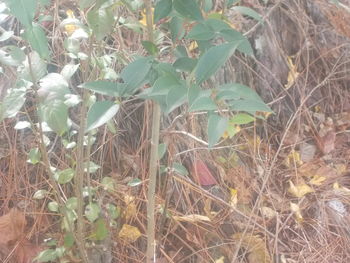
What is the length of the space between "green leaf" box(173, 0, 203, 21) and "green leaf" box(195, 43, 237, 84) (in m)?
0.07

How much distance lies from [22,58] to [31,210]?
532 mm

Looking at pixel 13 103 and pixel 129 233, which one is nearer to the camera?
pixel 13 103

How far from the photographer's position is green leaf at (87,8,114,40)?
0.80 m

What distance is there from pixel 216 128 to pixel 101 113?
0.57 ft

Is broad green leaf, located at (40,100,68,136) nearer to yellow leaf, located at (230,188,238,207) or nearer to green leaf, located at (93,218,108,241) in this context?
green leaf, located at (93,218,108,241)

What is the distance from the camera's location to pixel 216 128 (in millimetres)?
646

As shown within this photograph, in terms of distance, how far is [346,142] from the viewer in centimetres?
188

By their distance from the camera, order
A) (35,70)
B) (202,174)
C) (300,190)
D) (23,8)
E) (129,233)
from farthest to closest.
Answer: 1. (300,190)
2. (202,174)
3. (129,233)
4. (35,70)
5. (23,8)

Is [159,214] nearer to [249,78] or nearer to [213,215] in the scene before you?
[213,215]

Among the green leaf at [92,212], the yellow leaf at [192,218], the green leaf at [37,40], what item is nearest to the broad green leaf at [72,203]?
the green leaf at [92,212]

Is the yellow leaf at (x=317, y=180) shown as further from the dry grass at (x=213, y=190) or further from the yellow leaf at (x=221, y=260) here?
the yellow leaf at (x=221, y=260)

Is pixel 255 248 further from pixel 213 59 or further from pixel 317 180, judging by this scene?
pixel 213 59

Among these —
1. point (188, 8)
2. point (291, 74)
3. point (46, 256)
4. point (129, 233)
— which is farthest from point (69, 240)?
point (291, 74)

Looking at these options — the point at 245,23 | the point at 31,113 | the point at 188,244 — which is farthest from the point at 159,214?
the point at 245,23
